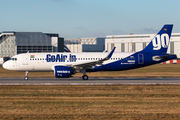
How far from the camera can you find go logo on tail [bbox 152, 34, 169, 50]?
109ft

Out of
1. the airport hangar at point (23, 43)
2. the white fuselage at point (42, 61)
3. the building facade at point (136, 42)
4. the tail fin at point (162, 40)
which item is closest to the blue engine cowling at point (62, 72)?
the white fuselage at point (42, 61)

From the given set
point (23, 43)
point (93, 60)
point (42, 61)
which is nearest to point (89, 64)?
point (93, 60)

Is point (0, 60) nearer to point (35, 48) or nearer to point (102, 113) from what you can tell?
point (35, 48)

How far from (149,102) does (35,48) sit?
270ft

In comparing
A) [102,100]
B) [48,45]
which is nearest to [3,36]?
[48,45]

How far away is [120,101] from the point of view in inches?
617

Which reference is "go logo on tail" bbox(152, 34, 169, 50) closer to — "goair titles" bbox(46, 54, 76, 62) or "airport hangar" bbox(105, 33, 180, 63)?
"goair titles" bbox(46, 54, 76, 62)

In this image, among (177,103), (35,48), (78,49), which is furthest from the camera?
(78,49)

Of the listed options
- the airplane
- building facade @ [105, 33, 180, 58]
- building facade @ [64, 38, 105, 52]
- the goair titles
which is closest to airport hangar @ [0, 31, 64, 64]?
building facade @ [105, 33, 180, 58]

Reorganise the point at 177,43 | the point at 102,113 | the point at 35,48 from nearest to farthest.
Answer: the point at 102,113 < the point at 35,48 < the point at 177,43

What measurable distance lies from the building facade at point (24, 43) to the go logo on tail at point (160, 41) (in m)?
65.4

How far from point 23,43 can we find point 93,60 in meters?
64.5

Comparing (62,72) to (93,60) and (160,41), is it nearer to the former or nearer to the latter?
(93,60)

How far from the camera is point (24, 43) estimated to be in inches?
3620
